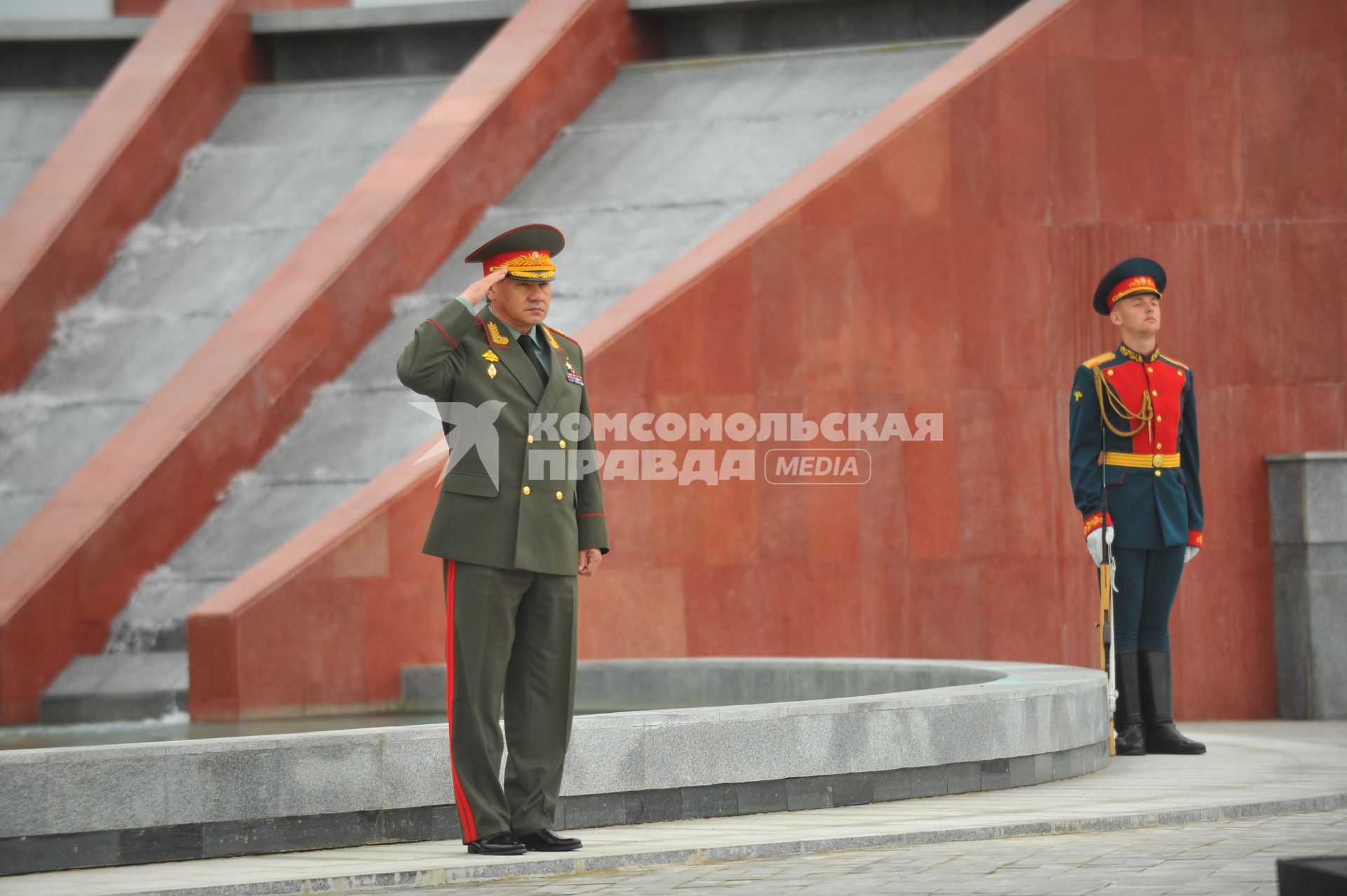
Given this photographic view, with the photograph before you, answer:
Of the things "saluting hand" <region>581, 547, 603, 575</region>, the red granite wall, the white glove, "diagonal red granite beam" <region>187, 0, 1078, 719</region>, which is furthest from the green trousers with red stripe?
the red granite wall

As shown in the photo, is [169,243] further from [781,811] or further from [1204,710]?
[781,811]

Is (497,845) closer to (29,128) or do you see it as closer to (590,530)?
(590,530)

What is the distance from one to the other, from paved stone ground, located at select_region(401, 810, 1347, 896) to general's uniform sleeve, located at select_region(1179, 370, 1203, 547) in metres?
2.73

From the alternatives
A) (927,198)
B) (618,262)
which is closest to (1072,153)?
(927,198)

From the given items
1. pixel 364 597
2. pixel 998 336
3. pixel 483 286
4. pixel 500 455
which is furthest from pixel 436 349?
pixel 998 336

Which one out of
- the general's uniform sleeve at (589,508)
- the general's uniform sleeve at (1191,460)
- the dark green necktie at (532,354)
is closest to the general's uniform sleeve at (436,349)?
the dark green necktie at (532,354)

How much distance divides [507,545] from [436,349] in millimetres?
652

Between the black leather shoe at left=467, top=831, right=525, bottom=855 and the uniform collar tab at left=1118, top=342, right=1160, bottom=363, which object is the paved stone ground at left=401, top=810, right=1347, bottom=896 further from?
the uniform collar tab at left=1118, top=342, right=1160, bottom=363

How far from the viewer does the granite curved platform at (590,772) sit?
19.7 ft

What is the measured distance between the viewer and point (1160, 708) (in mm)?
8977

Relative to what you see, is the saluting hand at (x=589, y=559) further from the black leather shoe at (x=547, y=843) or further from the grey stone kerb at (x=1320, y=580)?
the grey stone kerb at (x=1320, y=580)

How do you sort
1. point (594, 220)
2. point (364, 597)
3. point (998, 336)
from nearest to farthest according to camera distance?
point (364, 597) < point (998, 336) < point (594, 220)

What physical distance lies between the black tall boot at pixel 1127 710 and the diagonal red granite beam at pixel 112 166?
8691 mm

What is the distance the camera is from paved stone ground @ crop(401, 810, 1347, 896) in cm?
537
